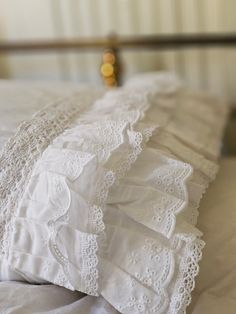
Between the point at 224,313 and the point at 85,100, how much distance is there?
496 millimetres

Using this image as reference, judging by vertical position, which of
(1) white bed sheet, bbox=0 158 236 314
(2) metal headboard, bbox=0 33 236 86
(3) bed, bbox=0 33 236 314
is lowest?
(1) white bed sheet, bbox=0 158 236 314

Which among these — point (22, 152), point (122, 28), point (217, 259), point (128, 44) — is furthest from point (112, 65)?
point (217, 259)

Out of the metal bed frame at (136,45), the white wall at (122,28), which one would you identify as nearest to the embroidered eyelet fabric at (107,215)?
the metal bed frame at (136,45)

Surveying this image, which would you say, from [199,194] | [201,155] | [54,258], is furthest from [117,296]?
[201,155]

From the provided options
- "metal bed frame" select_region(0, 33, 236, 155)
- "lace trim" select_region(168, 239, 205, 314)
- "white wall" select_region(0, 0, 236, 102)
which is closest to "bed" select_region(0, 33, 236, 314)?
"lace trim" select_region(168, 239, 205, 314)

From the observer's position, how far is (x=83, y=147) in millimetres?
767

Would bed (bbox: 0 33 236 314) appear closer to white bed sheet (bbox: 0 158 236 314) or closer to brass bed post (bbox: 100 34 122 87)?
white bed sheet (bbox: 0 158 236 314)

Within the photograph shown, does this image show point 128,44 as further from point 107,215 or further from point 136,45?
point 107,215

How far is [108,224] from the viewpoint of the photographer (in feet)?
2.32

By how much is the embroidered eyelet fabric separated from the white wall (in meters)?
1.00

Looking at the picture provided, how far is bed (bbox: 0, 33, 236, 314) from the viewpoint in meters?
0.67

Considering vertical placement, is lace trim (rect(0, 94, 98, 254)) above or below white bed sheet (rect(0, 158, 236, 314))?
above

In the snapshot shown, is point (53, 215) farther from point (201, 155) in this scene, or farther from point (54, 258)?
point (201, 155)

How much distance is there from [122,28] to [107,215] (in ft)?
4.10
